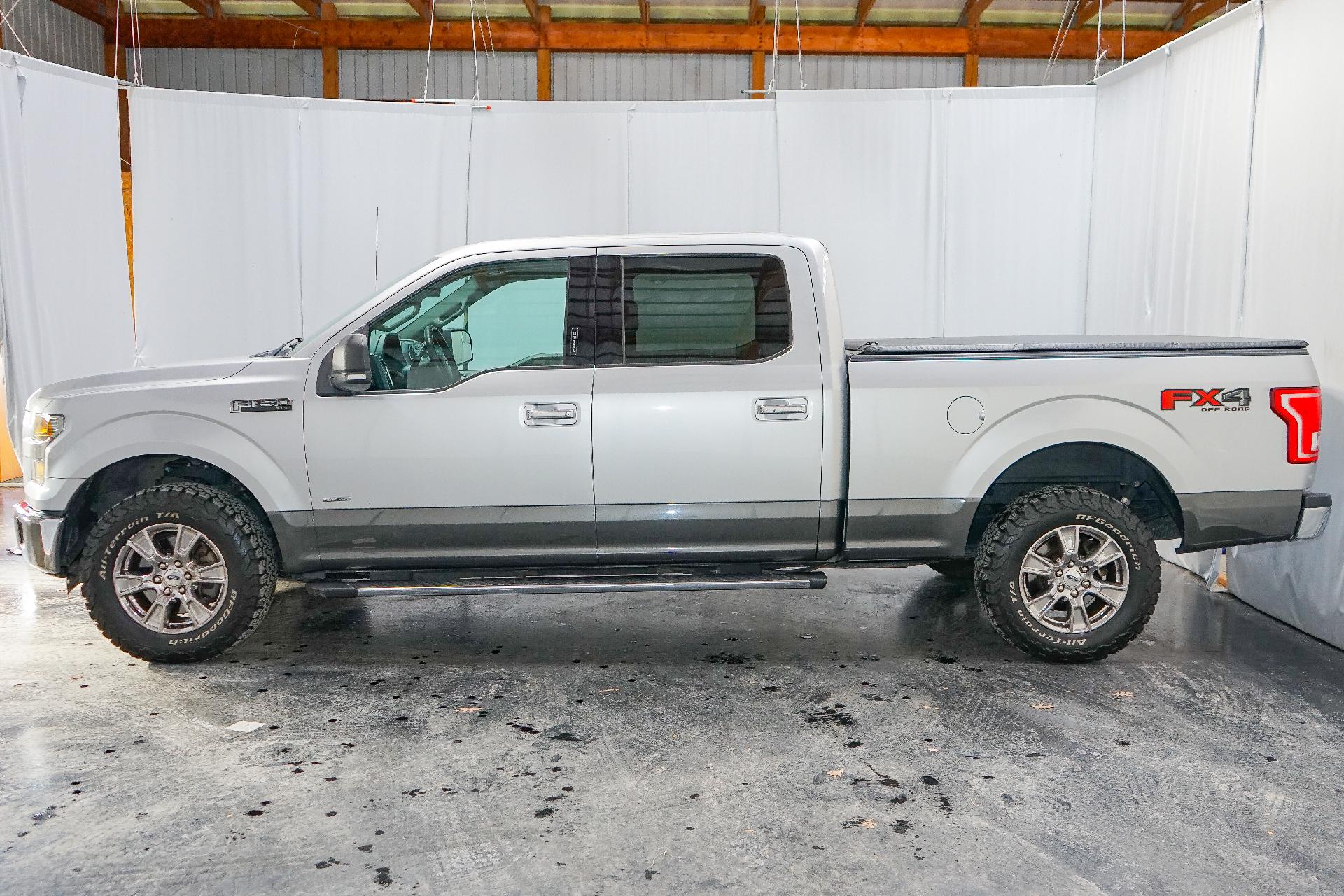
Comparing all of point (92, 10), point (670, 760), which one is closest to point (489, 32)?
point (92, 10)

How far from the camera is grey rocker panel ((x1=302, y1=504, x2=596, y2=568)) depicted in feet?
13.2

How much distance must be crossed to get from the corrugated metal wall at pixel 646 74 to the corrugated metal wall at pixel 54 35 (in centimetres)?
599

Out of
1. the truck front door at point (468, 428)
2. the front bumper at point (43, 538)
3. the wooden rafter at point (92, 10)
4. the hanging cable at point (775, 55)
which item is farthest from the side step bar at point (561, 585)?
the wooden rafter at point (92, 10)

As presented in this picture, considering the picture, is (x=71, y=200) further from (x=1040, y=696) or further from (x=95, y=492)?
(x=1040, y=696)

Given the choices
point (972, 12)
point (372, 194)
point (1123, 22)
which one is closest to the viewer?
point (372, 194)

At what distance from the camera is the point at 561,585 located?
3.95 m

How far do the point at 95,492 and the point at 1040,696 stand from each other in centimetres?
401

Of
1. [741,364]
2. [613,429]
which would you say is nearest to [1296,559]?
[741,364]

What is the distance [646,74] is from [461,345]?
33.9 feet

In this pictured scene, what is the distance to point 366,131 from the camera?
7.42m

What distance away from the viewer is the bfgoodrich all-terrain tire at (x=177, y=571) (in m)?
4.01

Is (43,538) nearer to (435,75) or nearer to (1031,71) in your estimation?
(435,75)

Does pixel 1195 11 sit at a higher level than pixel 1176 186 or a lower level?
higher

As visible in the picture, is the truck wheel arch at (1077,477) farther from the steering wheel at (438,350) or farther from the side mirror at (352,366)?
the side mirror at (352,366)
